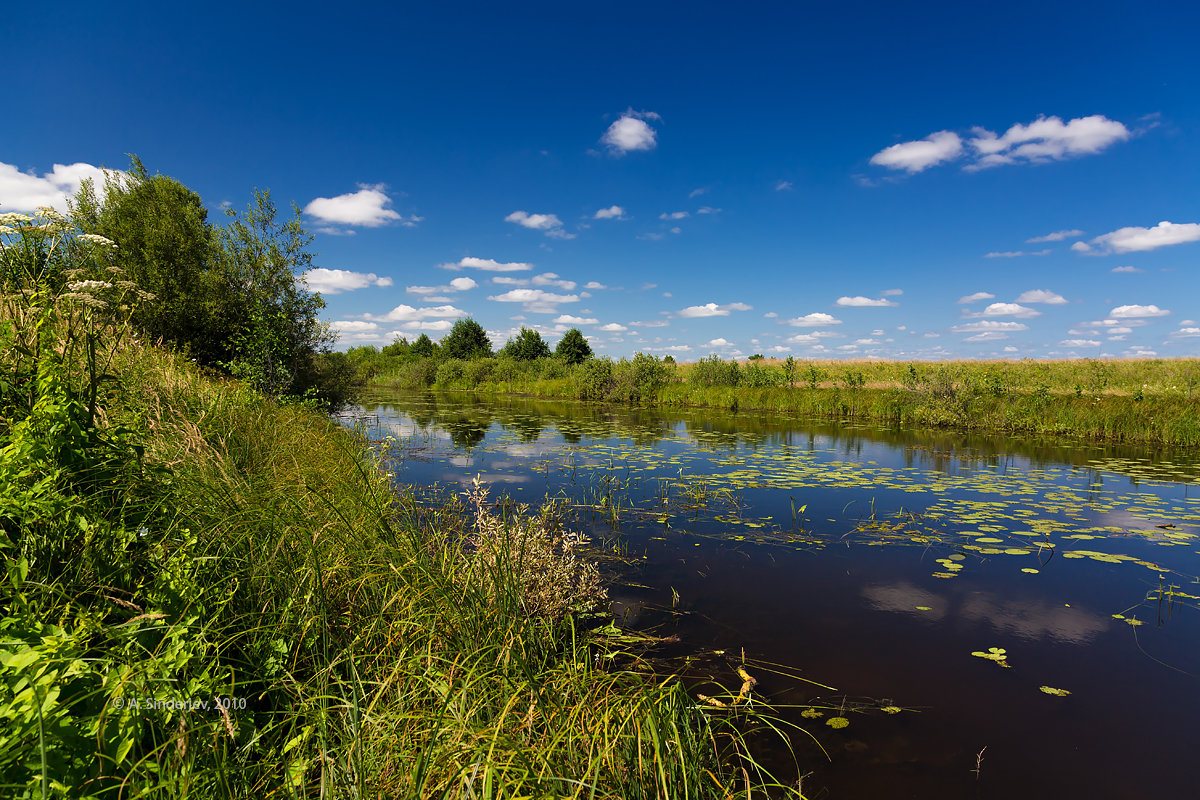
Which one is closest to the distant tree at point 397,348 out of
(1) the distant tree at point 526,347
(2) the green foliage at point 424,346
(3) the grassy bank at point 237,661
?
(2) the green foliage at point 424,346

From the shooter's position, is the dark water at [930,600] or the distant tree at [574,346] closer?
the dark water at [930,600]

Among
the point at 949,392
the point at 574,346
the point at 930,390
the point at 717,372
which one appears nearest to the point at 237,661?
the point at 930,390

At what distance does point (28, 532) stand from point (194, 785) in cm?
129

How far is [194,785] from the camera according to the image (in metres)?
1.75

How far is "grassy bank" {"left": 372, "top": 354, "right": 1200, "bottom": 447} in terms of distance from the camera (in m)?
17.0

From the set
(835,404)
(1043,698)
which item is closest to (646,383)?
(835,404)

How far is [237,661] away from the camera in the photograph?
250 centimetres

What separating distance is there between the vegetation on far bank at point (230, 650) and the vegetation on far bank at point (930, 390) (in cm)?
1604

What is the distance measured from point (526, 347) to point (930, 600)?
52.2m

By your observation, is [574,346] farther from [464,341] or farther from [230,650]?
[230,650]

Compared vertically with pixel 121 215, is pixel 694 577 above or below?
below

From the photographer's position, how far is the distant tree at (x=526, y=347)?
54.6 meters

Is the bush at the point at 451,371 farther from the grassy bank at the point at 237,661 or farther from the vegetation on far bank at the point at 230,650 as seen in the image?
the grassy bank at the point at 237,661

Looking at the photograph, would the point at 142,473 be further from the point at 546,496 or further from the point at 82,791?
the point at 546,496
